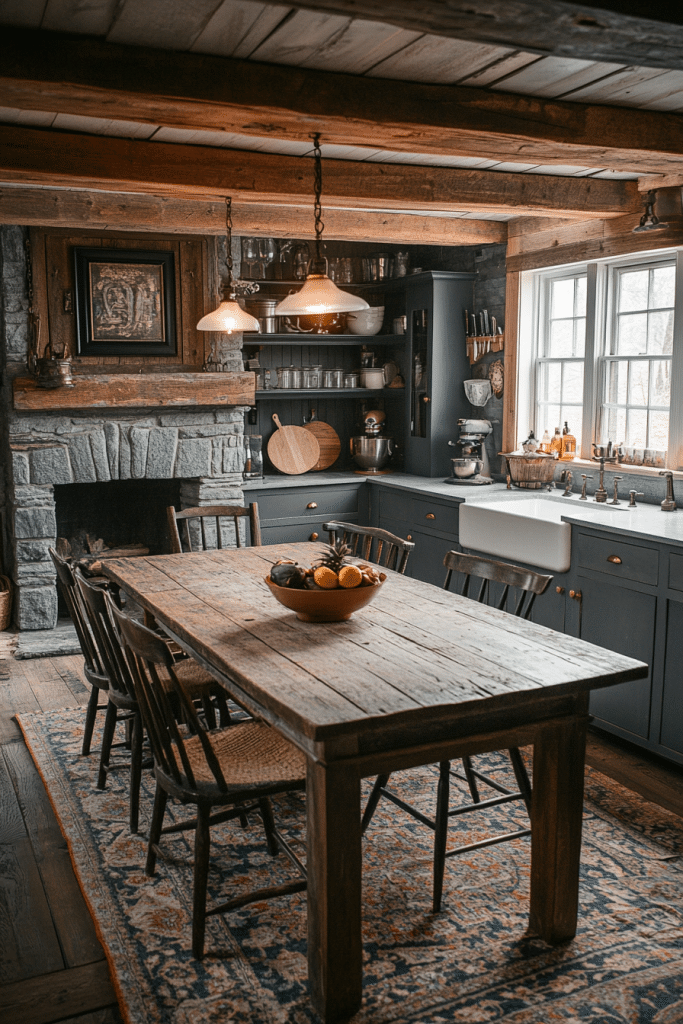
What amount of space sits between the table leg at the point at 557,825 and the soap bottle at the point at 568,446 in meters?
3.10

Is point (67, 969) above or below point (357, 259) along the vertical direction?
below

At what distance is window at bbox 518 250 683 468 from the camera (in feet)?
15.1

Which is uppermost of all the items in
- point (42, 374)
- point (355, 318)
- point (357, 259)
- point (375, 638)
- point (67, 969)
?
point (357, 259)

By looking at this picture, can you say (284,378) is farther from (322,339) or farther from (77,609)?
(77,609)

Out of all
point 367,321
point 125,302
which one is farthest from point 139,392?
point 367,321

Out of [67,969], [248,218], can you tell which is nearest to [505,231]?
[248,218]

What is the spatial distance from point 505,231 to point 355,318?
1.26 m

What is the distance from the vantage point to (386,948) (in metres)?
2.39

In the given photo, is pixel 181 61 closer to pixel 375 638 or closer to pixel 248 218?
pixel 375 638

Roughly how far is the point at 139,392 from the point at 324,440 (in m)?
1.62

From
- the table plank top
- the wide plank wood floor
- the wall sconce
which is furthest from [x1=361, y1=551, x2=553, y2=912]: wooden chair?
the wall sconce

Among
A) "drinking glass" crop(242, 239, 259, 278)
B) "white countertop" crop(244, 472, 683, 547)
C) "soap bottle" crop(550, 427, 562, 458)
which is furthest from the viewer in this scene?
"drinking glass" crop(242, 239, 259, 278)

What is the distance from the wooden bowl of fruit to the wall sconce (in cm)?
228

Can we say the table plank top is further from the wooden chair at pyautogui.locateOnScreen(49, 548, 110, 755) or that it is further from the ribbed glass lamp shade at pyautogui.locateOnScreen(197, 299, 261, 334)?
the ribbed glass lamp shade at pyautogui.locateOnScreen(197, 299, 261, 334)
